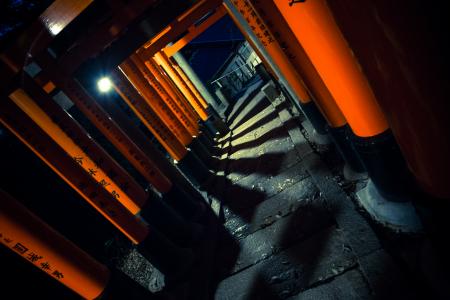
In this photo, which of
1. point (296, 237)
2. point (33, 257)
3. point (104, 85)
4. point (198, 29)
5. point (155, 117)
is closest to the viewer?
point (33, 257)

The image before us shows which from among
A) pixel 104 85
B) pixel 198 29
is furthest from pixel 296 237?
pixel 198 29

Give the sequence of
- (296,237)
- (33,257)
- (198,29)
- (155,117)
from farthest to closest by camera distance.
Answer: (198,29) → (155,117) → (296,237) → (33,257)

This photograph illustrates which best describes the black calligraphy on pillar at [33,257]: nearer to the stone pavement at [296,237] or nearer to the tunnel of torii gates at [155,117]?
the tunnel of torii gates at [155,117]

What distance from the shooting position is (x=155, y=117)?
5.85 meters

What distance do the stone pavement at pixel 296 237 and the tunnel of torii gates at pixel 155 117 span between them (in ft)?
1.32

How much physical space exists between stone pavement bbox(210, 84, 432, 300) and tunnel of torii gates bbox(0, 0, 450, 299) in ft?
1.32

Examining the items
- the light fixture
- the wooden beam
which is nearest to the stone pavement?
the light fixture

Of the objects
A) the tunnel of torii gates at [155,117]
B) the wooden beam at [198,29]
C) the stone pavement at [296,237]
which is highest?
the wooden beam at [198,29]

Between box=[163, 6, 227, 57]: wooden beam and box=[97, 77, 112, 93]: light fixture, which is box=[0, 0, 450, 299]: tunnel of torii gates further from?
box=[163, 6, 227, 57]: wooden beam

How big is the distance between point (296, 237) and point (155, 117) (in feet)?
13.2

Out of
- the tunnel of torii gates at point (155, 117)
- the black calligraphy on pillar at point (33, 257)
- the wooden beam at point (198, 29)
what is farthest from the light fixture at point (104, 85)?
the wooden beam at point (198, 29)

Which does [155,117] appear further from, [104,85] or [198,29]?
[198,29]

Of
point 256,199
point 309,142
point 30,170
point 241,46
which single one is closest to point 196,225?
point 256,199

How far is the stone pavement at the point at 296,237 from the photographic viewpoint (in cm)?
241
